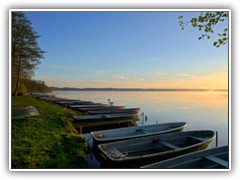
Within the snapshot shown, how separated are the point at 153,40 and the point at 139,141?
6.59 ft

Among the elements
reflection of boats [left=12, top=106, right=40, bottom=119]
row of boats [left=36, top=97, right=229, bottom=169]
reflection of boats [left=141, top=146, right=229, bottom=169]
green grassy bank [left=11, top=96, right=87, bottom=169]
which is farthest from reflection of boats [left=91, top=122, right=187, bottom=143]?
reflection of boats [left=12, top=106, right=40, bottom=119]

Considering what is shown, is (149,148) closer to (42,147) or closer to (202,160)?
(202,160)

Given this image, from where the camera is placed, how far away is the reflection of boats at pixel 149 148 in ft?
10.3

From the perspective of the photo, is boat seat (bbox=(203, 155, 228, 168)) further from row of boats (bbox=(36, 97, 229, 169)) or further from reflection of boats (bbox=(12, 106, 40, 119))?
reflection of boats (bbox=(12, 106, 40, 119))

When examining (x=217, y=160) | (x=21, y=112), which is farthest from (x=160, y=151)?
(x=21, y=112)

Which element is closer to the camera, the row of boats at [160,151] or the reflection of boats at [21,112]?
the row of boats at [160,151]

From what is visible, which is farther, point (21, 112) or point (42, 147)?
point (21, 112)

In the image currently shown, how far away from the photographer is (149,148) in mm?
4168

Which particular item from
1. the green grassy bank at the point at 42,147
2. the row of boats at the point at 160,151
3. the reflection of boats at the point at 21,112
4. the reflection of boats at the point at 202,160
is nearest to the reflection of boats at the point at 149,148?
the row of boats at the point at 160,151

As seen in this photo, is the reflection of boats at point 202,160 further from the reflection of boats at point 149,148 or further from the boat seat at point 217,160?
the reflection of boats at point 149,148

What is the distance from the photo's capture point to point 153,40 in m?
3.45

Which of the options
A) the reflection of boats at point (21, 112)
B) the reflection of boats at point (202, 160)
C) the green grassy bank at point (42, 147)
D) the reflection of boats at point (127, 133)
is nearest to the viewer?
the reflection of boats at point (202, 160)

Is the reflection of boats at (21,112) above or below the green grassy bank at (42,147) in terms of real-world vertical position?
above
